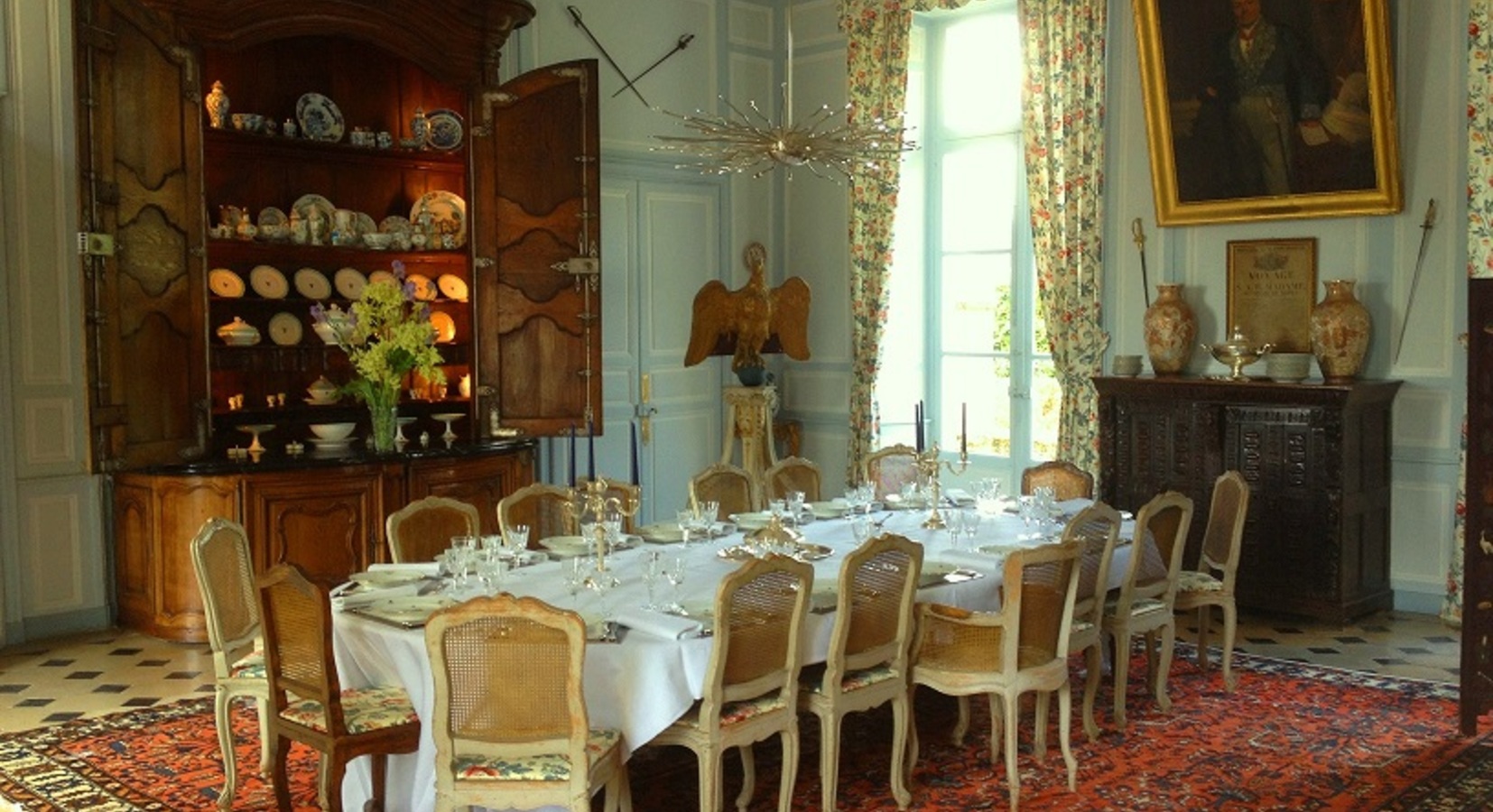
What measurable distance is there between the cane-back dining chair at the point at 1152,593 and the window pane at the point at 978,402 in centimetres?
351

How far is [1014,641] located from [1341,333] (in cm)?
349

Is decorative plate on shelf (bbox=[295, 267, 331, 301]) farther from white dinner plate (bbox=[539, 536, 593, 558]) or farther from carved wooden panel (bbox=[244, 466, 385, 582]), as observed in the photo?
white dinner plate (bbox=[539, 536, 593, 558])

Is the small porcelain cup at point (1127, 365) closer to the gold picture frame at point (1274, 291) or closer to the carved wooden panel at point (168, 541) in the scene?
the gold picture frame at point (1274, 291)

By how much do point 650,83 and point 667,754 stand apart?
5306 mm

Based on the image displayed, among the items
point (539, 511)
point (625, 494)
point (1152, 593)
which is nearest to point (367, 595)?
point (539, 511)

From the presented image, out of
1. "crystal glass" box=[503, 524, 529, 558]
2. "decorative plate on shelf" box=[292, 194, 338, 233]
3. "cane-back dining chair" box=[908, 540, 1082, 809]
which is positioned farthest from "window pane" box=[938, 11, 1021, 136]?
"crystal glass" box=[503, 524, 529, 558]

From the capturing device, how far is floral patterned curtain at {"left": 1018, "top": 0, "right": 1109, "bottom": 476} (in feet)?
27.2

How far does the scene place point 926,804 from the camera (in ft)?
15.5

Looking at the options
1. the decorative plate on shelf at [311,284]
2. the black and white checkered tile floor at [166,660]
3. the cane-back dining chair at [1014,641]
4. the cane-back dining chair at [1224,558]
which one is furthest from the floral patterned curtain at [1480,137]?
the decorative plate on shelf at [311,284]

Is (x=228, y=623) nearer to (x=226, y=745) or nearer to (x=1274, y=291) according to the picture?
(x=226, y=745)

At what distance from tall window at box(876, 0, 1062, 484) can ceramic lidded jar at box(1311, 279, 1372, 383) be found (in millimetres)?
1926

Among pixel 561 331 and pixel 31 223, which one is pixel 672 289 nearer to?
pixel 561 331

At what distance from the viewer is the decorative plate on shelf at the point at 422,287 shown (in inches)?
327

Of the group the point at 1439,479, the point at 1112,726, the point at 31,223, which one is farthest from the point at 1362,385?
the point at 31,223
